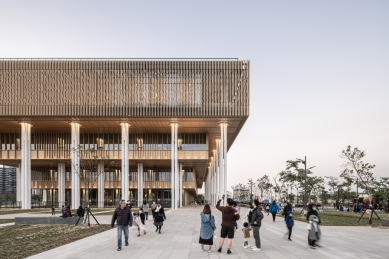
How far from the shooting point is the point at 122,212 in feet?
42.7

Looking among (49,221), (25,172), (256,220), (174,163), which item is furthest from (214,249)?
(25,172)

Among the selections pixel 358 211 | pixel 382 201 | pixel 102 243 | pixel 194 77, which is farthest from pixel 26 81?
pixel 382 201

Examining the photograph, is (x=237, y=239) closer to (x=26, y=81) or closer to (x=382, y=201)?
(x=26, y=81)

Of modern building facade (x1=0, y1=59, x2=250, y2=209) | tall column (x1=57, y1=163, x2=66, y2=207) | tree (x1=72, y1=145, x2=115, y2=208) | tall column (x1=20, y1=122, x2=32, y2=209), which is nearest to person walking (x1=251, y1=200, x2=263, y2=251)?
tree (x1=72, y1=145, x2=115, y2=208)

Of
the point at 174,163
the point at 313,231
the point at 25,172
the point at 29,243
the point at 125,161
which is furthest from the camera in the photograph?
the point at 174,163

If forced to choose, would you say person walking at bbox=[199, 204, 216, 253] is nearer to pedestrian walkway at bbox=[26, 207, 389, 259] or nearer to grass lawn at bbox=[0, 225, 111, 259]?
pedestrian walkway at bbox=[26, 207, 389, 259]

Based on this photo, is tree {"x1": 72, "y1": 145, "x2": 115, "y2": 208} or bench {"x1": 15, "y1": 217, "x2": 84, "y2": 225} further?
tree {"x1": 72, "y1": 145, "x2": 115, "y2": 208}

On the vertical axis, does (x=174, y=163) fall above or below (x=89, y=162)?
below

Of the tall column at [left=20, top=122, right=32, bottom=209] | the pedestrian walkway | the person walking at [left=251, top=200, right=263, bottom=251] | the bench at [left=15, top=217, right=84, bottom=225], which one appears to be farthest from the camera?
the tall column at [left=20, top=122, right=32, bottom=209]

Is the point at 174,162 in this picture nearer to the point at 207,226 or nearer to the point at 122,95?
the point at 122,95

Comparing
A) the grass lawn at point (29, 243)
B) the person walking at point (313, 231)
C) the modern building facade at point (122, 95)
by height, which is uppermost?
the modern building facade at point (122, 95)

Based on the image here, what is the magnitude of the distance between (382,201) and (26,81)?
168ft

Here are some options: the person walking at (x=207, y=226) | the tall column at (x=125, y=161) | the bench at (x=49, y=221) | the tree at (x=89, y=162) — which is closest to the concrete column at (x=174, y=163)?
the tall column at (x=125, y=161)

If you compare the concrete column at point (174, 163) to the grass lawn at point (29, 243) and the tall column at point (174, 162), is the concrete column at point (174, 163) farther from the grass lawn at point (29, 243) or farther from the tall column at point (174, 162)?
the grass lawn at point (29, 243)
